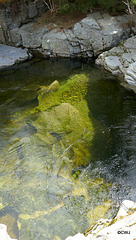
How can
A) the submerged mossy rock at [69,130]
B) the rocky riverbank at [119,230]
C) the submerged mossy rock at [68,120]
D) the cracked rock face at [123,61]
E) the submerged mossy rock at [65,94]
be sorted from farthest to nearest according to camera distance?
the cracked rock face at [123,61], the submerged mossy rock at [65,94], the submerged mossy rock at [68,120], the submerged mossy rock at [69,130], the rocky riverbank at [119,230]

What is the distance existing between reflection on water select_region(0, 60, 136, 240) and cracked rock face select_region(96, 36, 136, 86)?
115 centimetres

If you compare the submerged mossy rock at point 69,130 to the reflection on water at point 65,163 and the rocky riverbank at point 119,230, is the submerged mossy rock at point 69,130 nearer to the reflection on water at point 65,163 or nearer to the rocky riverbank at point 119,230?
the reflection on water at point 65,163

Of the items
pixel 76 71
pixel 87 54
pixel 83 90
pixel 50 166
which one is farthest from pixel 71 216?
pixel 87 54

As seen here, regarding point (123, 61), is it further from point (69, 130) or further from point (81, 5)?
point (81, 5)

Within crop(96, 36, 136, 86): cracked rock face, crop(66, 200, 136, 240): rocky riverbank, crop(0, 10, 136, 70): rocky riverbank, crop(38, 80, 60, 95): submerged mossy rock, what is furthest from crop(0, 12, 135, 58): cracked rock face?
crop(66, 200, 136, 240): rocky riverbank

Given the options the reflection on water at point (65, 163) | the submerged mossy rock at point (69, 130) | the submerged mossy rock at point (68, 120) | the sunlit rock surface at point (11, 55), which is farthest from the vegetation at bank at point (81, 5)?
the submerged mossy rock at point (69, 130)

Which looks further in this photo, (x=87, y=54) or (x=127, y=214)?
(x=87, y=54)

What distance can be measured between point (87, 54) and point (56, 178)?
12.1 meters

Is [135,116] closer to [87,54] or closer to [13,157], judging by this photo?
[13,157]

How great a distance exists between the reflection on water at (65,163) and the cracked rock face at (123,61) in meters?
1.15

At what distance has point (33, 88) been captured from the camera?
37.3 feet

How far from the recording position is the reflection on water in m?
4.58

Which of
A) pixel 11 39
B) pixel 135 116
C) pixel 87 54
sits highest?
pixel 11 39

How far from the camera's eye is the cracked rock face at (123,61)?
1060 centimetres
